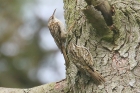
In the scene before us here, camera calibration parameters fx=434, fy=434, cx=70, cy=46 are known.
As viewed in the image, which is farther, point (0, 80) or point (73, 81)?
point (0, 80)

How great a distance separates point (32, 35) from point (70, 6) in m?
2.42

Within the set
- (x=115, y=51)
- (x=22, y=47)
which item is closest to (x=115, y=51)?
(x=115, y=51)

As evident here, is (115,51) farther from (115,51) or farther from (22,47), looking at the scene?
(22,47)

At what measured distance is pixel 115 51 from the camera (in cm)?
218

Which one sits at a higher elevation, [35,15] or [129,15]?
[129,15]

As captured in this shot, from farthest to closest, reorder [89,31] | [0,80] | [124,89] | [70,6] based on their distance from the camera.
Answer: [0,80]
[70,6]
[89,31]
[124,89]

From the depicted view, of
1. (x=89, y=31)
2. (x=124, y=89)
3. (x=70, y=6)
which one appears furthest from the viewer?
(x=70, y=6)

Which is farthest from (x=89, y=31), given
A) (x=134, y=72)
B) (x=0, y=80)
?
(x=0, y=80)

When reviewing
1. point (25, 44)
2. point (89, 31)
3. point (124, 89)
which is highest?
point (89, 31)

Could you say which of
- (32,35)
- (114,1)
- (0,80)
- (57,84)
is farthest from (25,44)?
(114,1)

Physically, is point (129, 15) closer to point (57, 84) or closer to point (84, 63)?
point (84, 63)

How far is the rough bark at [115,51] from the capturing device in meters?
2.13

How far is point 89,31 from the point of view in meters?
2.23

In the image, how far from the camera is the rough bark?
213 centimetres
